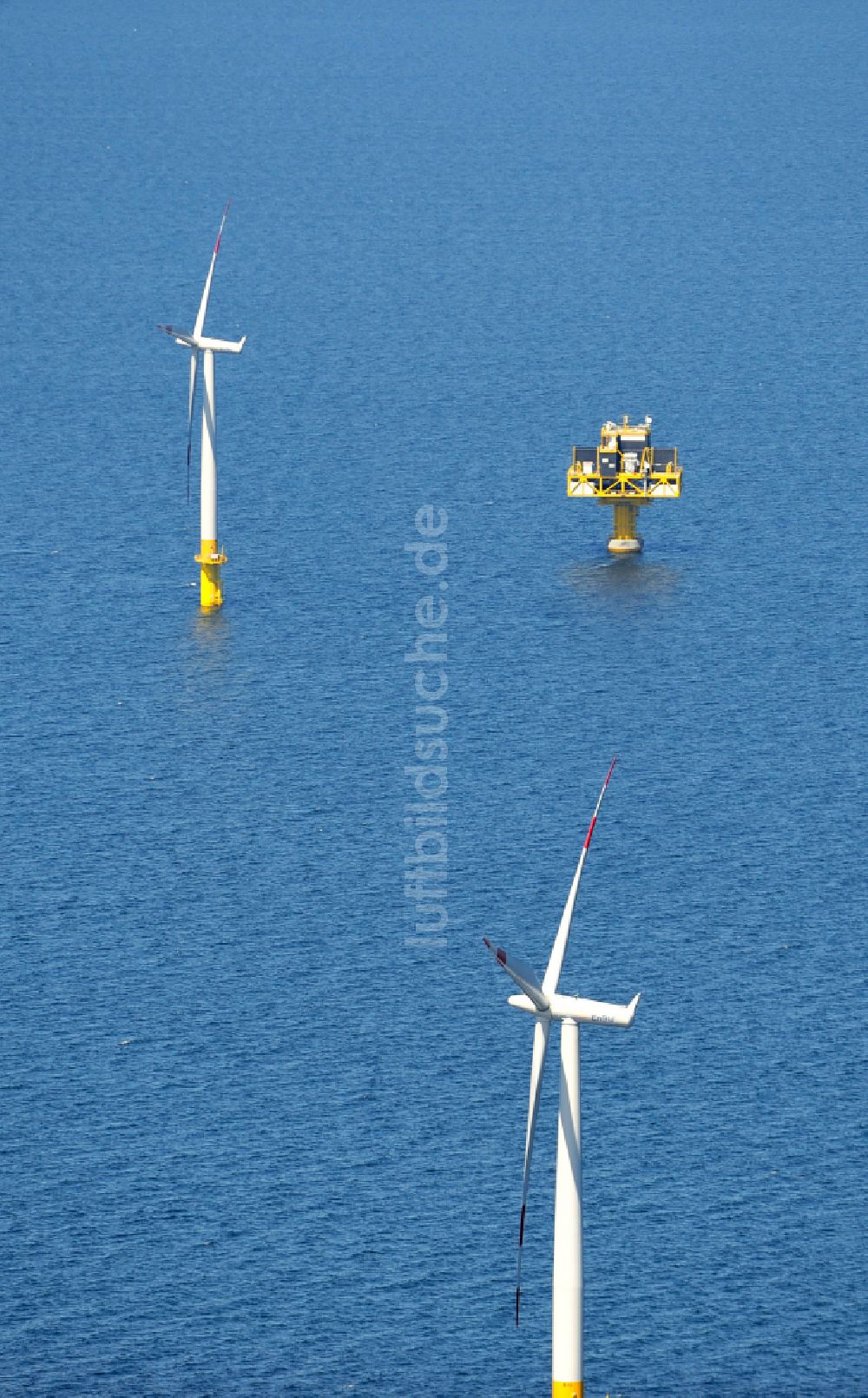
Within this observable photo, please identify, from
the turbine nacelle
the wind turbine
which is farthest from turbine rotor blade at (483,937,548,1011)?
the turbine nacelle

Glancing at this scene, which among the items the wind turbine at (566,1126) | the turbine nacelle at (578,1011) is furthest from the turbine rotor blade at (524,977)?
the turbine nacelle at (578,1011)

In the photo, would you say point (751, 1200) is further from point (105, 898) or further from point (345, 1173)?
point (105, 898)

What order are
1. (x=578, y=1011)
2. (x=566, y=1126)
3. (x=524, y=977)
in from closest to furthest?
1. (x=524, y=977)
2. (x=578, y=1011)
3. (x=566, y=1126)

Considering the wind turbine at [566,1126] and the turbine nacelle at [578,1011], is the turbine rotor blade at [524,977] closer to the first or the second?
the wind turbine at [566,1126]

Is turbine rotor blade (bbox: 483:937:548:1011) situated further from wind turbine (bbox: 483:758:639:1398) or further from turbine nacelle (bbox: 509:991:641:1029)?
turbine nacelle (bbox: 509:991:641:1029)

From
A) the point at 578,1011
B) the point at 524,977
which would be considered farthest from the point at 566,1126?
the point at 524,977

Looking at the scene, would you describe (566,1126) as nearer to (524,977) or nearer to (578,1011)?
(578,1011)

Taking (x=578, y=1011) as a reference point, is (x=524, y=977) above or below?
above

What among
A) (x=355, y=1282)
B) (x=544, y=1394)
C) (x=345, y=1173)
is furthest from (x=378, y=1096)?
(x=544, y=1394)
